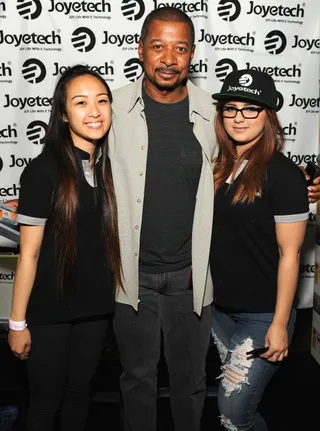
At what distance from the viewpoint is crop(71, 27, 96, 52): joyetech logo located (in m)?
2.78

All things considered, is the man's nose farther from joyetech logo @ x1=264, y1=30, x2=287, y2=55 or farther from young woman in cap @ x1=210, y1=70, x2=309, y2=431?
joyetech logo @ x1=264, y1=30, x2=287, y2=55

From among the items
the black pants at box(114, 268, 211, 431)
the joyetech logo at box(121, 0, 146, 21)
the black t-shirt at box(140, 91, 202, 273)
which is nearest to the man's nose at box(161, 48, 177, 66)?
the black t-shirt at box(140, 91, 202, 273)

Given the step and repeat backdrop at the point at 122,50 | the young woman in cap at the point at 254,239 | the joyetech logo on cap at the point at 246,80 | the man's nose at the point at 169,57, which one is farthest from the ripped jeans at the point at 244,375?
the step and repeat backdrop at the point at 122,50

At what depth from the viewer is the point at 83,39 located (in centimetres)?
279

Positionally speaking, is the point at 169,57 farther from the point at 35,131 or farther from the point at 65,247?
the point at 35,131

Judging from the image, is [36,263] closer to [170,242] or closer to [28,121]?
[170,242]

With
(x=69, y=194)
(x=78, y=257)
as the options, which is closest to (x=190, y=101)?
(x=69, y=194)

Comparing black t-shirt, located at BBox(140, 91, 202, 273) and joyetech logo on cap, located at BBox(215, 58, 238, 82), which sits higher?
joyetech logo on cap, located at BBox(215, 58, 238, 82)

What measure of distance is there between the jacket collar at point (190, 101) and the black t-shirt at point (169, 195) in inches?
3.1

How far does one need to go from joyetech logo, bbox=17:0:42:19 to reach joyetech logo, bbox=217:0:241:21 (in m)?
1.00

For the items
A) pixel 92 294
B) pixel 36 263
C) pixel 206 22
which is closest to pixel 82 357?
pixel 92 294

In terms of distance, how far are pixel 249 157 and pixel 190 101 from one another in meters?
0.37

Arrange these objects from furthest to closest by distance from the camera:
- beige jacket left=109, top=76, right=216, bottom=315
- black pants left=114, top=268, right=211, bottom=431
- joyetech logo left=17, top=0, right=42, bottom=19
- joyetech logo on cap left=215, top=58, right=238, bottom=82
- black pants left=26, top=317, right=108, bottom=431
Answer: joyetech logo on cap left=215, top=58, right=238, bottom=82
joyetech logo left=17, top=0, right=42, bottom=19
black pants left=114, top=268, right=211, bottom=431
beige jacket left=109, top=76, right=216, bottom=315
black pants left=26, top=317, right=108, bottom=431

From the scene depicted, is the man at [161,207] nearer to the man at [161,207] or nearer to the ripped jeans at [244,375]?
the man at [161,207]
